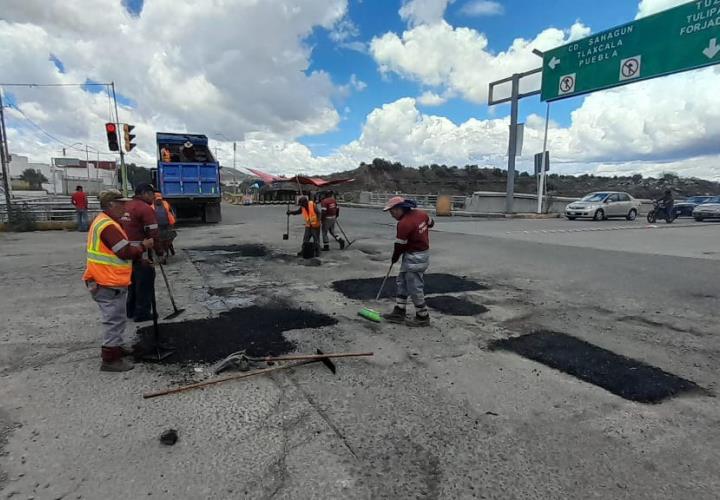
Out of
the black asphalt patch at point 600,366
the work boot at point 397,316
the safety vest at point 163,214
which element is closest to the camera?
the black asphalt patch at point 600,366

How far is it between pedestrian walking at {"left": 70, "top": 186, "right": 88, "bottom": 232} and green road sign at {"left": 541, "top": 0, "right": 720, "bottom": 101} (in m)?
20.2

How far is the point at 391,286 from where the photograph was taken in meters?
7.38

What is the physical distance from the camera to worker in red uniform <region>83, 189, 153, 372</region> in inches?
150

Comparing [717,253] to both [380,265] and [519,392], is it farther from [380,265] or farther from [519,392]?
[519,392]

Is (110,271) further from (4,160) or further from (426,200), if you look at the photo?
(426,200)

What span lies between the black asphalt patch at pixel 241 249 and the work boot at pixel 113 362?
262 inches

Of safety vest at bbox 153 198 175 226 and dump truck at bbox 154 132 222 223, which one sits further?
dump truck at bbox 154 132 222 223

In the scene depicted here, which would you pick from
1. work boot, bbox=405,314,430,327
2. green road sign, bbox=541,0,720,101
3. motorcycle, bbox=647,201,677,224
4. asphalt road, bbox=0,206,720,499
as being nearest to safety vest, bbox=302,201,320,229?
asphalt road, bbox=0,206,720,499

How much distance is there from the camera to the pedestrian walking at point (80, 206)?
15523 mm

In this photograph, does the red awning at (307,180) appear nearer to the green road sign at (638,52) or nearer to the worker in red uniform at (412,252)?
the worker in red uniform at (412,252)

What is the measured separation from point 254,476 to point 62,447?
1.35 m

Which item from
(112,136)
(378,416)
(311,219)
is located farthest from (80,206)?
(378,416)

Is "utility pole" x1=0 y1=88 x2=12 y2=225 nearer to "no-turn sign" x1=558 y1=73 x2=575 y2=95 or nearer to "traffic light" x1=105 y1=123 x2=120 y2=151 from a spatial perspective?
"traffic light" x1=105 y1=123 x2=120 y2=151

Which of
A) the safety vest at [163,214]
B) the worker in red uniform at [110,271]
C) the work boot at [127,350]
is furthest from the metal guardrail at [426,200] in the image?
the worker in red uniform at [110,271]
